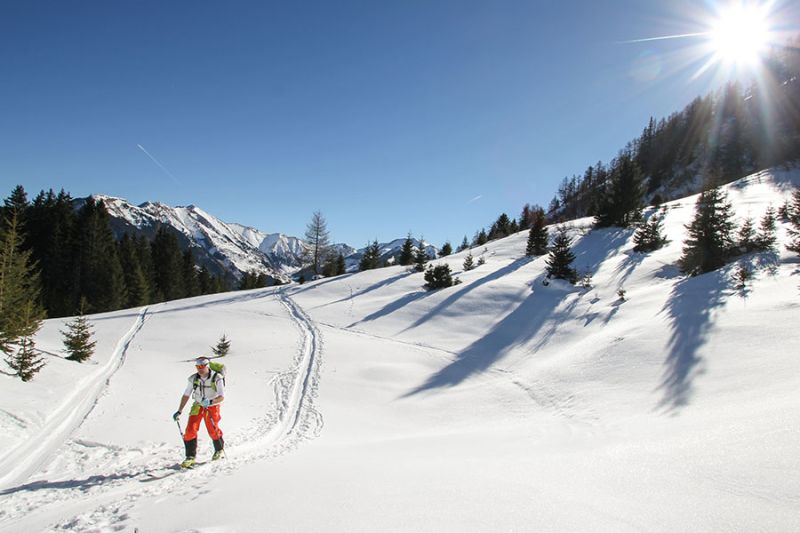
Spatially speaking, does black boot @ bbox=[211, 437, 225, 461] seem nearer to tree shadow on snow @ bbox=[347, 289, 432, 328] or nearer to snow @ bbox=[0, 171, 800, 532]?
snow @ bbox=[0, 171, 800, 532]

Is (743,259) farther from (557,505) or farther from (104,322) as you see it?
(104,322)

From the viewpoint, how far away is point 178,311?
27531mm

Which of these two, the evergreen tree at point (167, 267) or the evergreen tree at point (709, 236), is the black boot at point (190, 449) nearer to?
the evergreen tree at point (709, 236)

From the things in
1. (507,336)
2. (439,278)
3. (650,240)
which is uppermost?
(650,240)

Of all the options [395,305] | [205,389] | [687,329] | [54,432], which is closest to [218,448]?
[205,389]

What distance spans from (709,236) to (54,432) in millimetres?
26512

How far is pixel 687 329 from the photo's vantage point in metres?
11.3

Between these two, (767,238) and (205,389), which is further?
(767,238)

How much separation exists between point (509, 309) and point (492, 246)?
21275mm

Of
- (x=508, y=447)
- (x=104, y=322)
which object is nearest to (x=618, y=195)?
(x=508, y=447)

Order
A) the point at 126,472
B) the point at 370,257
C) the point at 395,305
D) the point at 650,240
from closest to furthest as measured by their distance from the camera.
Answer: the point at 126,472 → the point at 395,305 → the point at 650,240 → the point at 370,257

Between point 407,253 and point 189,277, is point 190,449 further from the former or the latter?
point 189,277

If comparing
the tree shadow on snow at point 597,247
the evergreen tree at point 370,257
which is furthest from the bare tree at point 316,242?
the tree shadow on snow at point 597,247

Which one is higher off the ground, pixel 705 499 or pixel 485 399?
pixel 705 499
